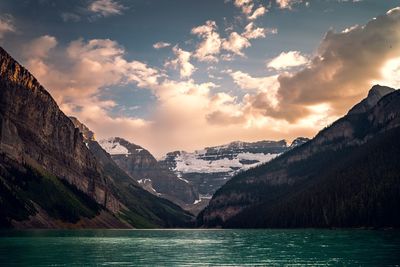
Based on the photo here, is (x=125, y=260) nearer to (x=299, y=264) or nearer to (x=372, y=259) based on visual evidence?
(x=299, y=264)

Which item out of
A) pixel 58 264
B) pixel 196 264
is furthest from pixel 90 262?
pixel 196 264

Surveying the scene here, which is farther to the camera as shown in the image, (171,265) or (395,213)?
(395,213)

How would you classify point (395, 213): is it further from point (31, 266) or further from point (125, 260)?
point (31, 266)

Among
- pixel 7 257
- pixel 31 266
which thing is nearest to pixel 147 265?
pixel 31 266

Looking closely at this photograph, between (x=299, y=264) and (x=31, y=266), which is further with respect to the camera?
(x=299, y=264)

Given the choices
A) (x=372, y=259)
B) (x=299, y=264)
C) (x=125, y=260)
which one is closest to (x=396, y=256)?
(x=372, y=259)

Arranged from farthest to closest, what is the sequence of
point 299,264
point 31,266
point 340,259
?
point 340,259 < point 299,264 < point 31,266

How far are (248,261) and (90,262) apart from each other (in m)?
26.9

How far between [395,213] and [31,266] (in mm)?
178922

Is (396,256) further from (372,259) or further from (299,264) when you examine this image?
(299,264)

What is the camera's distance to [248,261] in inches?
2987

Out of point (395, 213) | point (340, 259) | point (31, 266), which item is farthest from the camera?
point (395, 213)

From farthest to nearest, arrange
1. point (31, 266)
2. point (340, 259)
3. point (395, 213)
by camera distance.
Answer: point (395, 213), point (340, 259), point (31, 266)

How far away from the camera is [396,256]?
73.1m
